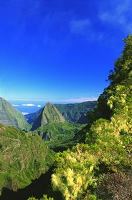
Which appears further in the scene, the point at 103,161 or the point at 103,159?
the point at 103,159

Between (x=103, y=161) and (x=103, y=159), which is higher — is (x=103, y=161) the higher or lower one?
the lower one

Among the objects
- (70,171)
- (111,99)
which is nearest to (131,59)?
(111,99)

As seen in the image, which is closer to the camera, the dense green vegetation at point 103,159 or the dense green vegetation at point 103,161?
the dense green vegetation at point 103,161

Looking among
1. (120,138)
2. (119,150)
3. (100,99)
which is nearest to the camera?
(119,150)

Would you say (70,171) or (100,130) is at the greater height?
(100,130)

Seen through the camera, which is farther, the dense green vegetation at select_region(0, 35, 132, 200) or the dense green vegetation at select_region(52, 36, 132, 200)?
the dense green vegetation at select_region(52, 36, 132, 200)

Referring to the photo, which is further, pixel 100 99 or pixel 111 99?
pixel 100 99

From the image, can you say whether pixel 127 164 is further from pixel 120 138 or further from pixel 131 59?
pixel 131 59

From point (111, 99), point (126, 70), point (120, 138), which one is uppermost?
point (126, 70)
